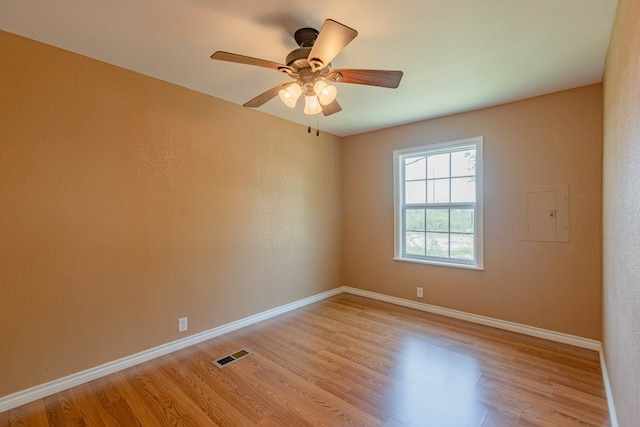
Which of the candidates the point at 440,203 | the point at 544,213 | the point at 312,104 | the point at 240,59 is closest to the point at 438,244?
the point at 440,203

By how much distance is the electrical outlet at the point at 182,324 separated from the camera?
2820 millimetres

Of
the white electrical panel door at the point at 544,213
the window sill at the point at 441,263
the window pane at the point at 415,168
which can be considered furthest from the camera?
the window pane at the point at 415,168

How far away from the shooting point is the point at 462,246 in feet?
11.8

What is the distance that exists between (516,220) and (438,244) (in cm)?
93

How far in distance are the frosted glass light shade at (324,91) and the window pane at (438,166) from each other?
2.38 m

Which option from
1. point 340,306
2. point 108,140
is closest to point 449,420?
point 340,306

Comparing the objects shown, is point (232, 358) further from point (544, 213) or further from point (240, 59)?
point (544, 213)

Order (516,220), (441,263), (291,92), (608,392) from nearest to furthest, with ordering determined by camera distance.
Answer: (291,92), (608,392), (516,220), (441,263)

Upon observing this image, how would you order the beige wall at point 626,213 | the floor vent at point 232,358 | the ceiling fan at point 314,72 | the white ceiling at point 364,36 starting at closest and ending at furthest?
the beige wall at point 626,213, the ceiling fan at point 314,72, the white ceiling at point 364,36, the floor vent at point 232,358

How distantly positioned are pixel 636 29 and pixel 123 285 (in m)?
3.56

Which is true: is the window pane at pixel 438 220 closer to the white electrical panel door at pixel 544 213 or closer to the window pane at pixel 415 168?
the window pane at pixel 415 168

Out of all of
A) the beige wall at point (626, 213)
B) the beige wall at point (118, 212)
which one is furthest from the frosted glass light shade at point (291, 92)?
→ the beige wall at point (626, 213)

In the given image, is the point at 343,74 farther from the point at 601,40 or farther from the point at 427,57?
the point at 601,40

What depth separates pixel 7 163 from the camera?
1.96 metres
